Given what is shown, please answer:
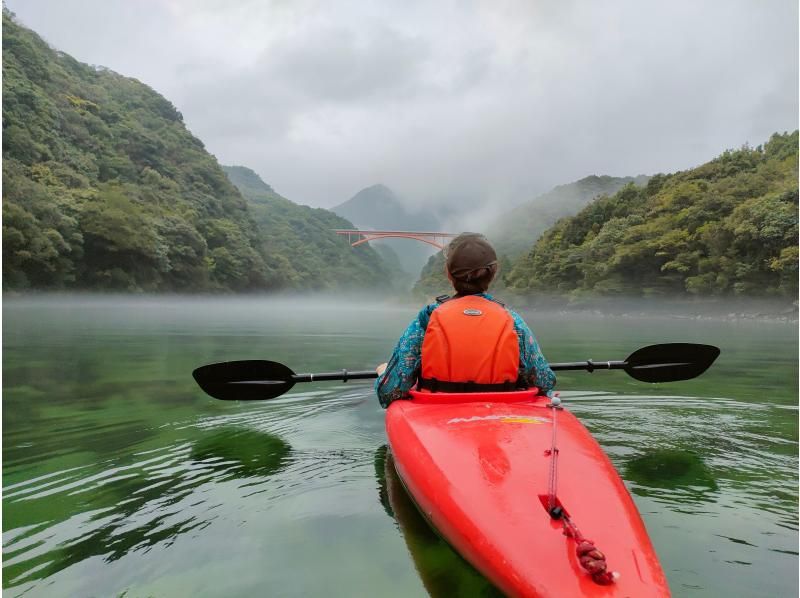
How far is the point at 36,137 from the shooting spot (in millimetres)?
40719

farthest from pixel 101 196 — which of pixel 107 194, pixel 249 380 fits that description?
pixel 249 380

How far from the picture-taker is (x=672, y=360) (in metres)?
4.42

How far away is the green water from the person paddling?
0.65 m

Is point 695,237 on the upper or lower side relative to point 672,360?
upper

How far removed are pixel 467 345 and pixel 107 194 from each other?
1793 inches

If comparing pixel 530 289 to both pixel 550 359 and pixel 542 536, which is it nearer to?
pixel 550 359

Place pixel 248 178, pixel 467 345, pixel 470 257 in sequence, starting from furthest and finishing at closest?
pixel 248 178 → pixel 470 257 → pixel 467 345

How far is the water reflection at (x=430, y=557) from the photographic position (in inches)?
76.7

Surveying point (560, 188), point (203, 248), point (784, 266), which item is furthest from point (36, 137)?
point (560, 188)

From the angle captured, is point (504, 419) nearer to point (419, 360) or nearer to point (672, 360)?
point (419, 360)

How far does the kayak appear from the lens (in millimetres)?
1509

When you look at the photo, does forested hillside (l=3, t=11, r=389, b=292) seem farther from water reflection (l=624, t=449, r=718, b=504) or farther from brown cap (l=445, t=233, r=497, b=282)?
water reflection (l=624, t=449, r=718, b=504)

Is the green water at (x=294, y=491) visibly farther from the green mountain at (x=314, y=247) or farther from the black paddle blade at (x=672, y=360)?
the green mountain at (x=314, y=247)

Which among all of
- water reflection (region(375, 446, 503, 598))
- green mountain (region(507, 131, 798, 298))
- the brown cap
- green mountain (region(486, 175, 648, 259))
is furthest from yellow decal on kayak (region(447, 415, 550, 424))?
green mountain (region(486, 175, 648, 259))
